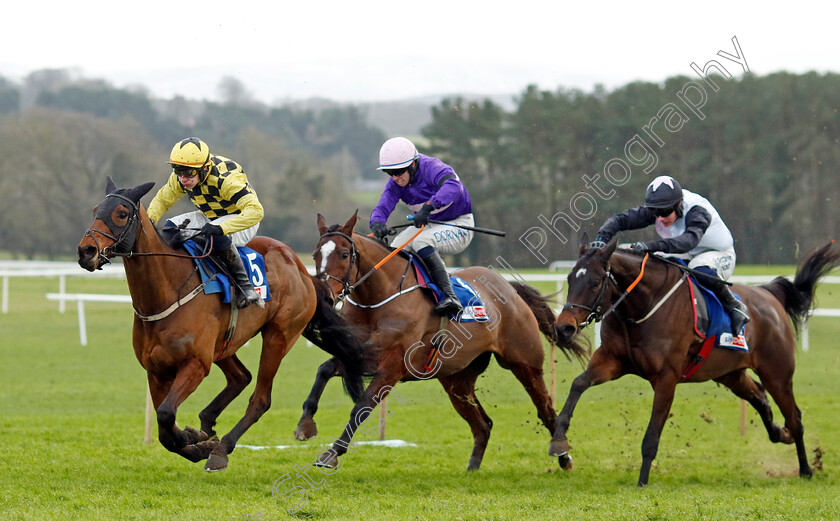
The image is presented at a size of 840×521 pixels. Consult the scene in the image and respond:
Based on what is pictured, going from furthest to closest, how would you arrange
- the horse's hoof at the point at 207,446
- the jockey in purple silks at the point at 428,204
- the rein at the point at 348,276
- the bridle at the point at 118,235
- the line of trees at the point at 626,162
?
1. the line of trees at the point at 626,162
2. the jockey in purple silks at the point at 428,204
3. the rein at the point at 348,276
4. the horse's hoof at the point at 207,446
5. the bridle at the point at 118,235

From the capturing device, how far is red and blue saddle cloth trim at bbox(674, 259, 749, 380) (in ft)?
22.2

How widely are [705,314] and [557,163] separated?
37.5 ft

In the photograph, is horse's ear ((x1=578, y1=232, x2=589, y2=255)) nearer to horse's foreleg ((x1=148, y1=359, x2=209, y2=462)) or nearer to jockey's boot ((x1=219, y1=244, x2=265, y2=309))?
jockey's boot ((x1=219, y1=244, x2=265, y2=309))

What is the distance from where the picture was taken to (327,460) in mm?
5871

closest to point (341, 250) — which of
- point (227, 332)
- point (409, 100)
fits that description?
point (227, 332)

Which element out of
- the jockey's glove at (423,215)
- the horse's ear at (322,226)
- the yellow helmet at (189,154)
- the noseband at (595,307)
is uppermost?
the yellow helmet at (189,154)

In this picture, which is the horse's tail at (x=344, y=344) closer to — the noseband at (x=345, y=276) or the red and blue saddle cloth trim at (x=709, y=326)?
the noseband at (x=345, y=276)

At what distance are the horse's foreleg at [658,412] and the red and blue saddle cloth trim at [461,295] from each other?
141cm

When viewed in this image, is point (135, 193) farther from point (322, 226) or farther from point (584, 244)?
point (584, 244)

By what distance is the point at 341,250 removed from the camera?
20.8 feet

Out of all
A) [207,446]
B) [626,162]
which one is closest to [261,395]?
[207,446]

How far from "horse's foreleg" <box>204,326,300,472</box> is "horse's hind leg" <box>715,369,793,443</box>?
3463mm

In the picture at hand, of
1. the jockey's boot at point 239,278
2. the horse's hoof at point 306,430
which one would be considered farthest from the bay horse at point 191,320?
the horse's hoof at point 306,430

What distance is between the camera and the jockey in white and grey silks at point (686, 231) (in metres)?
6.72
